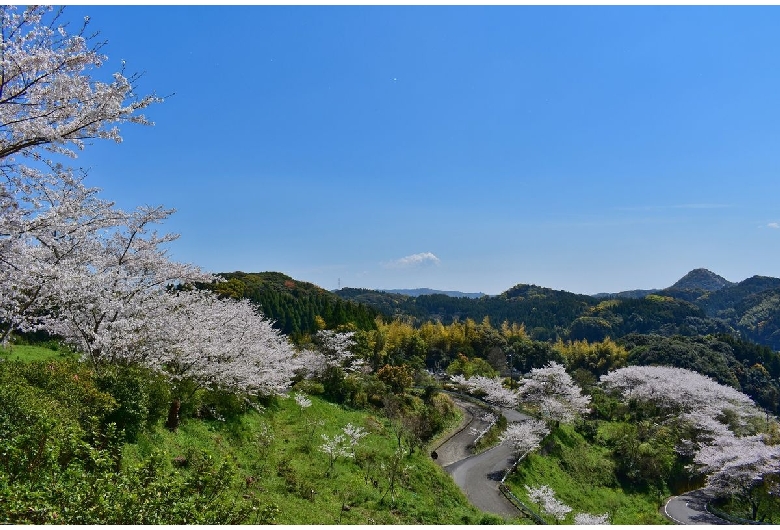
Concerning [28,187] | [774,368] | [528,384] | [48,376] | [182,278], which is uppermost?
[28,187]

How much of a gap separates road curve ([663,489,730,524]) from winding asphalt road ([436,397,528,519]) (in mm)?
8121

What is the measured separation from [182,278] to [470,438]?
21195mm

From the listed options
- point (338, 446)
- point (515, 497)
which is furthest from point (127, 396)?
point (515, 497)

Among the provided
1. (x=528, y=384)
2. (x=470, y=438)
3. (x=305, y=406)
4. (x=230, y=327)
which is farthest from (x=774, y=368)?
(x=230, y=327)

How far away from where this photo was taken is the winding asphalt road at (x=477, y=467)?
18.6 meters

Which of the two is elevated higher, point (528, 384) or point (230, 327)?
point (230, 327)

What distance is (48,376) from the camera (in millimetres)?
9078

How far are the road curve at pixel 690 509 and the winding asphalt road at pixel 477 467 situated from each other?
320 inches

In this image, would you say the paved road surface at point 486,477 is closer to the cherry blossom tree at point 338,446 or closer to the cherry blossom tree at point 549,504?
the cherry blossom tree at point 549,504

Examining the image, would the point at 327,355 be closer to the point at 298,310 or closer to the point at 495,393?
the point at 495,393

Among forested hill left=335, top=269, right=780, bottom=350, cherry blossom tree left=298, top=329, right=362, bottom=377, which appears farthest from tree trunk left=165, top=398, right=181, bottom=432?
forested hill left=335, top=269, right=780, bottom=350

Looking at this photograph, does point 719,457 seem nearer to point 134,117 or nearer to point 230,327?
point 230,327

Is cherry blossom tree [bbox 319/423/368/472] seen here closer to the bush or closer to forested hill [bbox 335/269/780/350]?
the bush

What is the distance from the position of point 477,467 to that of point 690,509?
11386mm
